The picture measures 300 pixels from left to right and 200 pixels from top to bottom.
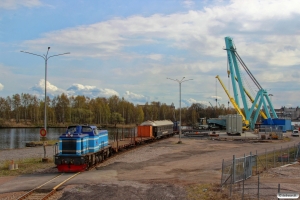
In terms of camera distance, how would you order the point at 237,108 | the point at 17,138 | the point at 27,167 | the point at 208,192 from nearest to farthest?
the point at 208,192, the point at 27,167, the point at 17,138, the point at 237,108

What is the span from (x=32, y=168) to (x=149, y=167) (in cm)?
847

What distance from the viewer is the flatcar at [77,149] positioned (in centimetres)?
2338

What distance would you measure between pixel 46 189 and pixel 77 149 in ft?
18.9

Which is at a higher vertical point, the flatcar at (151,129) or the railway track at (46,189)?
the flatcar at (151,129)

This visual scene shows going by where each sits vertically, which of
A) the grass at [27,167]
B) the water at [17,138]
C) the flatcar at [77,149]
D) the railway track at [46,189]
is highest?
the flatcar at [77,149]

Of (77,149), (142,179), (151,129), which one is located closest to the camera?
(142,179)

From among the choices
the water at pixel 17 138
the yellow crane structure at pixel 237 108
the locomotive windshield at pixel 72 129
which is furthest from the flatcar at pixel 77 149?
the yellow crane structure at pixel 237 108

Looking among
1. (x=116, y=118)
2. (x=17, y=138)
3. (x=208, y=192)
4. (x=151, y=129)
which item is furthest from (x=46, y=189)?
(x=116, y=118)

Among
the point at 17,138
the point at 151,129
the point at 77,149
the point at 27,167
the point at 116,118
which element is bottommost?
the point at 17,138

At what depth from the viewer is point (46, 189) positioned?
18.2 meters

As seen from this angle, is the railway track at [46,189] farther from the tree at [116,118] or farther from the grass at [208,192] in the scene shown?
the tree at [116,118]

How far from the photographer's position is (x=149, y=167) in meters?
26.7

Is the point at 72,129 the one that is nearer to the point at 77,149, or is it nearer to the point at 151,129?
the point at 77,149

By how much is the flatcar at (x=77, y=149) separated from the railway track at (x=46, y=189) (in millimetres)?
1802
